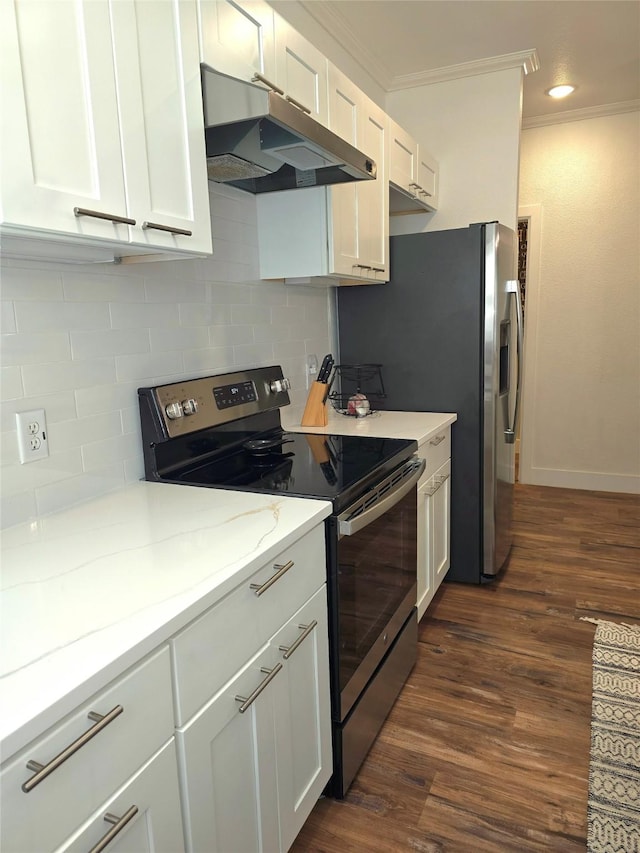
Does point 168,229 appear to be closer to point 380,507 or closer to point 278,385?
point 380,507

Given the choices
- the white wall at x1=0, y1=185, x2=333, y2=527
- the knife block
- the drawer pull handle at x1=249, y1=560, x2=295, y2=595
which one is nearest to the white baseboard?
the knife block

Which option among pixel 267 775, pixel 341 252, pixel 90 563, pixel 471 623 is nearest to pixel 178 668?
pixel 90 563


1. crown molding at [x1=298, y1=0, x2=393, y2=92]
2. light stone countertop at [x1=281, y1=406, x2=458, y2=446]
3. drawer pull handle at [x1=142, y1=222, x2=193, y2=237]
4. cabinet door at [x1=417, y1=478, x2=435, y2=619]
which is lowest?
cabinet door at [x1=417, y1=478, x2=435, y2=619]

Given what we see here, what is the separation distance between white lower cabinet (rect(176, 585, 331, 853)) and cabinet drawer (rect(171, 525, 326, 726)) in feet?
0.09

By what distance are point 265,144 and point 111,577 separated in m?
1.24

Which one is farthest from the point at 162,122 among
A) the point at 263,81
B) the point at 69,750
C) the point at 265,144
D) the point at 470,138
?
the point at 470,138

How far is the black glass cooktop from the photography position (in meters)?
1.67

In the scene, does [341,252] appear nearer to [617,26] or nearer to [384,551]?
[384,551]

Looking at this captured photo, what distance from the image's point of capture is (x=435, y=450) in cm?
263

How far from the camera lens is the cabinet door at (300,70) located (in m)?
1.84

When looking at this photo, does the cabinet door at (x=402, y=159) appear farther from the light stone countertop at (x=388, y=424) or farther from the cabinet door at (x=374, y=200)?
the light stone countertop at (x=388, y=424)

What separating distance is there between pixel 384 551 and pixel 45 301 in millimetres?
1209

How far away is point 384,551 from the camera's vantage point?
1.92 meters

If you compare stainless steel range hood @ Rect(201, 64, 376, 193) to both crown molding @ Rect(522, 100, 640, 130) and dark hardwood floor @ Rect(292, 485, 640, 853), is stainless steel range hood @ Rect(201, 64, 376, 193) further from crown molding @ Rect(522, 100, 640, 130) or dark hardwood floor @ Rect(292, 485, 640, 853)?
crown molding @ Rect(522, 100, 640, 130)
